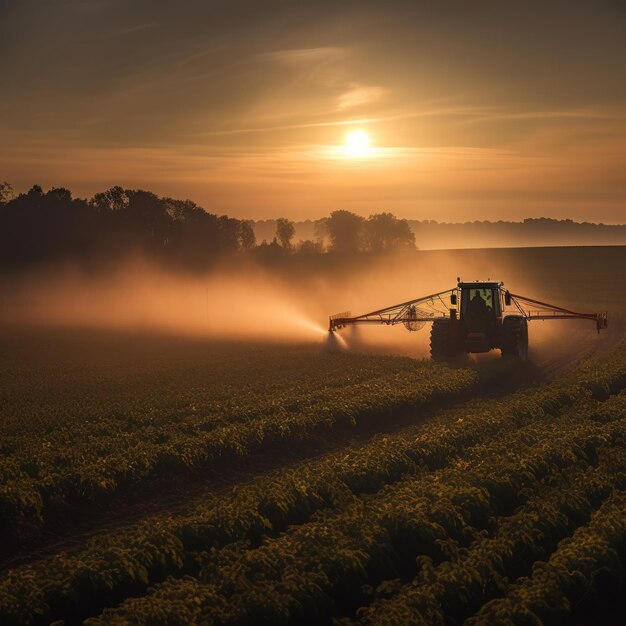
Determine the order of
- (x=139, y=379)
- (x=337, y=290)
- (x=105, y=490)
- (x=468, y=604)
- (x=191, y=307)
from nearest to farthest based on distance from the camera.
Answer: (x=468, y=604), (x=105, y=490), (x=139, y=379), (x=191, y=307), (x=337, y=290)

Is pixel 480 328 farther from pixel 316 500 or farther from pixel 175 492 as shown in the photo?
pixel 316 500

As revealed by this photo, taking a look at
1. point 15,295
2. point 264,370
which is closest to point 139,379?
point 264,370

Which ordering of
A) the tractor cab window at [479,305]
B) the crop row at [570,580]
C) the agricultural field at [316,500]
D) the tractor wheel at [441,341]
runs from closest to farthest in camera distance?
the crop row at [570,580]
the agricultural field at [316,500]
the tractor cab window at [479,305]
the tractor wheel at [441,341]

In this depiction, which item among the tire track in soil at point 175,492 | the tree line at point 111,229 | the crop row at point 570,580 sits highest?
the tree line at point 111,229

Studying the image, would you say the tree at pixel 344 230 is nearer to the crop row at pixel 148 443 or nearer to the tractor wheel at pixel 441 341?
the tractor wheel at pixel 441 341

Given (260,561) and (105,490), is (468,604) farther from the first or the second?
(105,490)

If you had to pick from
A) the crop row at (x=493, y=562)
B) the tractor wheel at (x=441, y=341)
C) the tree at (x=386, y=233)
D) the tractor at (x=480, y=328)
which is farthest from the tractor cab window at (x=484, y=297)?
the tree at (x=386, y=233)

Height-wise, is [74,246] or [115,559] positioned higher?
[74,246]
